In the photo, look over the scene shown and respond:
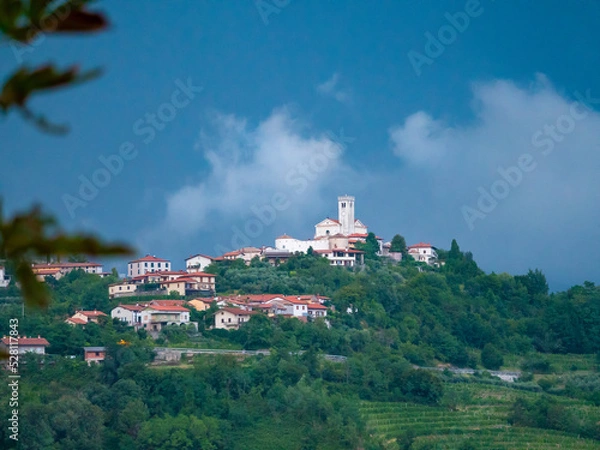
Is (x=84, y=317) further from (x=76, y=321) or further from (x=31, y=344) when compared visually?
(x=31, y=344)

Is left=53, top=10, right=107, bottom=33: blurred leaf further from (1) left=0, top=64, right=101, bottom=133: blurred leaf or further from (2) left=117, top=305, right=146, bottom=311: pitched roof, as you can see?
(2) left=117, top=305, right=146, bottom=311: pitched roof

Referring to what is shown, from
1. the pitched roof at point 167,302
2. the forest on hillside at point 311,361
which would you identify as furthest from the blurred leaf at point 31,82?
the pitched roof at point 167,302

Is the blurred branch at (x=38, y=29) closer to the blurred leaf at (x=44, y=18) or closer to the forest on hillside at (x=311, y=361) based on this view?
the blurred leaf at (x=44, y=18)

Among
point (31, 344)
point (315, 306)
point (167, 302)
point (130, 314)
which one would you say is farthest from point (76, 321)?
point (315, 306)

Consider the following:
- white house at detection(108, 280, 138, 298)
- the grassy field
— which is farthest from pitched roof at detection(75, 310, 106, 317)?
the grassy field

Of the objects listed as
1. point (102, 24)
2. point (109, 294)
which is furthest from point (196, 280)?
point (102, 24)
